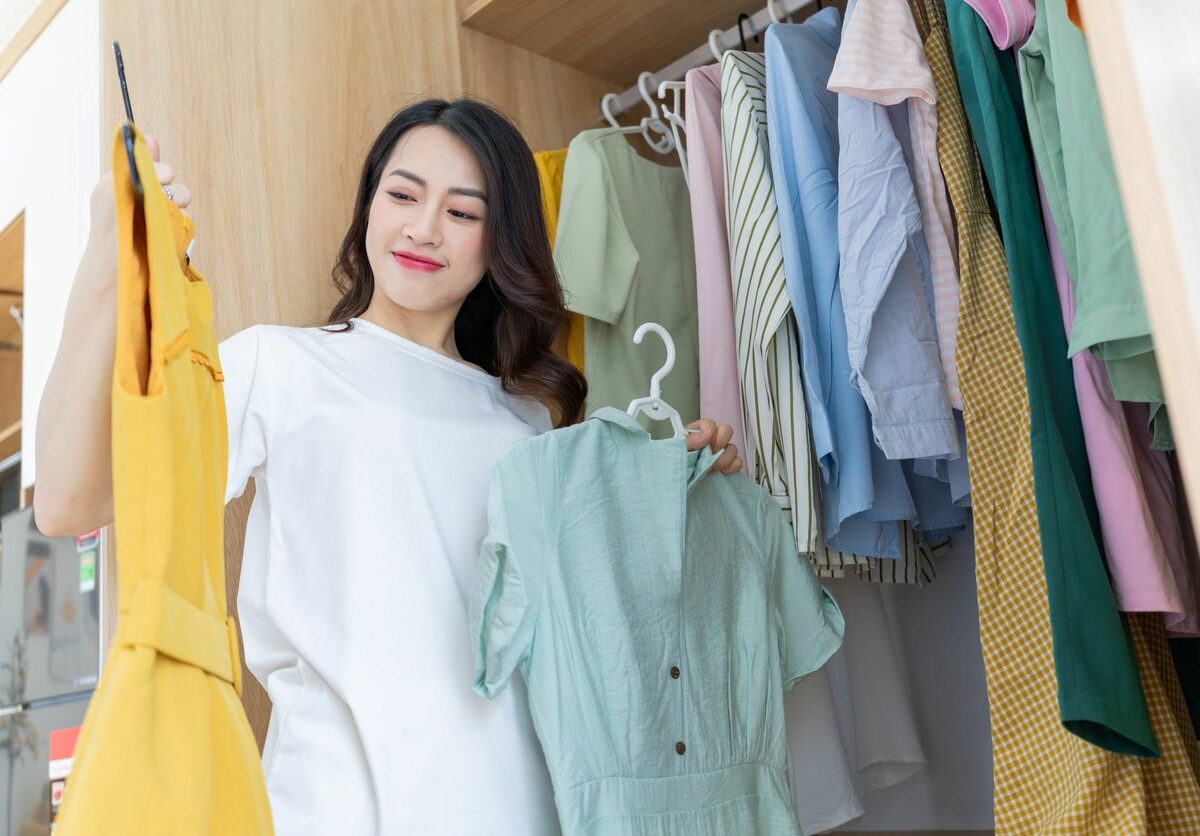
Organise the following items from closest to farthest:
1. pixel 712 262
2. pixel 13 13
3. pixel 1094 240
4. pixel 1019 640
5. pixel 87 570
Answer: pixel 1094 240 → pixel 1019 640 → pixel 87 570 → pixel 712 262 → pixel 13 13

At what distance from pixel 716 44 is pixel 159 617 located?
1.45m

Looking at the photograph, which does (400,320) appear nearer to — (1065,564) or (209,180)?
(209,180)

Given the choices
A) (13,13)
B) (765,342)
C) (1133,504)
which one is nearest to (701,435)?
(765,342)

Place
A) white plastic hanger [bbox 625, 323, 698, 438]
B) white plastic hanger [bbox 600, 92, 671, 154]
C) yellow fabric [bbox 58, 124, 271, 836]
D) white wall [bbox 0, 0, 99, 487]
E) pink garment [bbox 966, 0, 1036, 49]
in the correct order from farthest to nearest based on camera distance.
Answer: white plastic hanger [bbox 600, 92, 671, 154], white wall [bbox 0, 0, 99, 487], white plastic hanger [bbox 625, 323, 698, 438], pink garment [bbox 966, 0, 1036, 49], yellow fabric [bbox 58, 124, 271, 836]

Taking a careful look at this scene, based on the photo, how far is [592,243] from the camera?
1.77 meters

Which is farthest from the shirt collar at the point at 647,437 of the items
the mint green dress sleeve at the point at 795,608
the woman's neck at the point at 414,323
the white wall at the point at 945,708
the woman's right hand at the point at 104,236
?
the white wall at the point at 945,708

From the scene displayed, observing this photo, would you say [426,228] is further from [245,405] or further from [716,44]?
[716,44]

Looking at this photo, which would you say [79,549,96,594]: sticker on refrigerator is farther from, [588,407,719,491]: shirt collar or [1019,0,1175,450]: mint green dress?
[1019,0,1175,450]: mint green dress

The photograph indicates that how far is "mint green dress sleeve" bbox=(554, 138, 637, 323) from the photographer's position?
1740 millimetres

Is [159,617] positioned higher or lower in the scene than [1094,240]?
lower

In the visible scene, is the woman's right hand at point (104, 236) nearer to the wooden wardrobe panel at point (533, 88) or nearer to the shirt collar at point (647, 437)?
the shirt collar at point (647, 437)

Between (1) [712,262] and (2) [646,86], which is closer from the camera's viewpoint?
(1) [712,262]

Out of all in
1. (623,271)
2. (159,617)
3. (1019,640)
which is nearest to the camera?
(159,617)

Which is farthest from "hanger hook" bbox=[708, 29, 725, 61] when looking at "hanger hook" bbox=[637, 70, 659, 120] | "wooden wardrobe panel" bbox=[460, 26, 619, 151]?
"wooden wardrobe panel" bbox=[460, 26, 619, 151]
